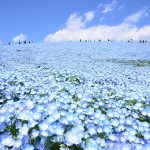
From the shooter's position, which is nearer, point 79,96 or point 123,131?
point 123,131

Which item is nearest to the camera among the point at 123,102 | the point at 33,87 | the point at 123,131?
the point at 123,131

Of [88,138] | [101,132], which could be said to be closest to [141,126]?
[101,132]

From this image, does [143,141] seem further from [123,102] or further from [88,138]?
[123,102]

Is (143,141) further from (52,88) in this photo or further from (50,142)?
(52,88)

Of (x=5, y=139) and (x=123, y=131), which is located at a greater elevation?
(x=5, y=139)

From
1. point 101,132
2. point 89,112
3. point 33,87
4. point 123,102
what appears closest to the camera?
point 101,132

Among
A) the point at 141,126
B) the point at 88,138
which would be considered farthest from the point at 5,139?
the point at 141,126

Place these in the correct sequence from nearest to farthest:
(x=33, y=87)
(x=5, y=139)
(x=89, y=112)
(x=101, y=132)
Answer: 1. (x=5, y=139)
2. (x=101, y=132)
3. (x=89, y=112)
4. (x=33, y=87)

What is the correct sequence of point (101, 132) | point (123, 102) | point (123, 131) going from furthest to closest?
point (123, 102) → point (123, 131) → point (101, 132)

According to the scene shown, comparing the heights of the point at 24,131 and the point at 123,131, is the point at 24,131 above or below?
above
